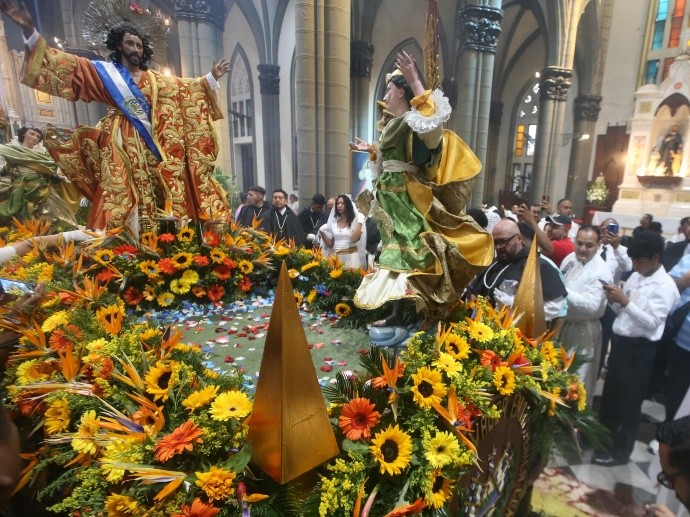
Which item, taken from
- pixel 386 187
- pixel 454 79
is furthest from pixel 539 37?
pixel 386 187

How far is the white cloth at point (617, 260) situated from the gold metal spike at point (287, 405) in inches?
190

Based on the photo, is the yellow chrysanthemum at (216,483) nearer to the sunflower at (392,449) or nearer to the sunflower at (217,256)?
the sunflower at (392,449)

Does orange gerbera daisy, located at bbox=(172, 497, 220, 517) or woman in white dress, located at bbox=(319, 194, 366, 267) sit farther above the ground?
woman in white dress, located at bbox=(319, 194, 366, 267)

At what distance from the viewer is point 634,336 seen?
333cm

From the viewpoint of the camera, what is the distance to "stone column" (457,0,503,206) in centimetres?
899

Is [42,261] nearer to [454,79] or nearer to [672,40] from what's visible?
[454,79]

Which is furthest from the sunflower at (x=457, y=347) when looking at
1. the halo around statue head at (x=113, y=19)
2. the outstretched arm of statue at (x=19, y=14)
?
the halo around statue head at (x=113, y=19)

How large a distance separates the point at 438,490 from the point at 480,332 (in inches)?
32.6

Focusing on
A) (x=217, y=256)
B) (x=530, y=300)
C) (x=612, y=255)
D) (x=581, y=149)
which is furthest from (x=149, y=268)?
(x=581, y=149)

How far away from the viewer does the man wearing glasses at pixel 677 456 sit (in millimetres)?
1450

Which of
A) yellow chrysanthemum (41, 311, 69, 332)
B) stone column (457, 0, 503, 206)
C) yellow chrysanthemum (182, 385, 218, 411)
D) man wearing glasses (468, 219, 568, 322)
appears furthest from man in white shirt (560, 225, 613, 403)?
stone column (457, 0, 503, 206)

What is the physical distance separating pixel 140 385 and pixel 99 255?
2057 millimetres

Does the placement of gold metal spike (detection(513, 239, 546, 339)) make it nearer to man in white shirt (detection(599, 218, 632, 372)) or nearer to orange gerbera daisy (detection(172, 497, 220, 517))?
orange gerbera daisy (detection(172, 497, 220, 517))

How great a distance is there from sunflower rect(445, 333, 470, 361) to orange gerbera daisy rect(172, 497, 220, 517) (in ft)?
3.87
